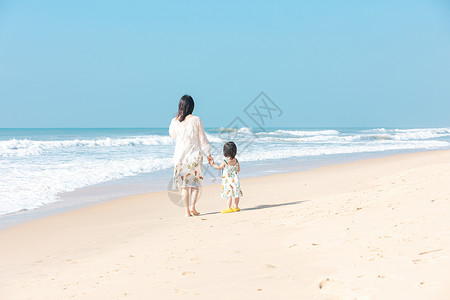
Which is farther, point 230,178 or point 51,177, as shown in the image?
point 51,177

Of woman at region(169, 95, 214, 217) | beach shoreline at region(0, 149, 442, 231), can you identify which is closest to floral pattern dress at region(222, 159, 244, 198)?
woman at region(169, 95, 214, 217)

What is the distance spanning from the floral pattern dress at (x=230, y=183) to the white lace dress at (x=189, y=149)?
1.92ft

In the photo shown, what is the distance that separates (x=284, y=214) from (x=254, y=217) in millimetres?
416

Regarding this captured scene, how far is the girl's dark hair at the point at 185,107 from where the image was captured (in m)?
6.16

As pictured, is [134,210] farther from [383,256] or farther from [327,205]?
[383,256]

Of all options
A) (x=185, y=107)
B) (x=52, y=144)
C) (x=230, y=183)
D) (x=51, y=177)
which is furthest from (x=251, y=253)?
(x=52, y=144)

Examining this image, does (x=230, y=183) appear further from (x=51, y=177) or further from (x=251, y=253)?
(x=51, y=177)

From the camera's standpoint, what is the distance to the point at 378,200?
559cm

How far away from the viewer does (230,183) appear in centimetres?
683

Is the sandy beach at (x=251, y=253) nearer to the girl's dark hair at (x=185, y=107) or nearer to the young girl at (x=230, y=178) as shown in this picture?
the young girl at (x=230, y=178)

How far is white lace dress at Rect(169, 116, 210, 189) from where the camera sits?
6.23 m

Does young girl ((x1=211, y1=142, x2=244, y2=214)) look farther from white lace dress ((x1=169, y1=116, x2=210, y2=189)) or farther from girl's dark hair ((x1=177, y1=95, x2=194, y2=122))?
girl's dark hair ((x1=177, y1=95, x2=194, y2=122))

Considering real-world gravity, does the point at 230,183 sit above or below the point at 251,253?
above

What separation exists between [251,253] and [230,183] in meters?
3.05
